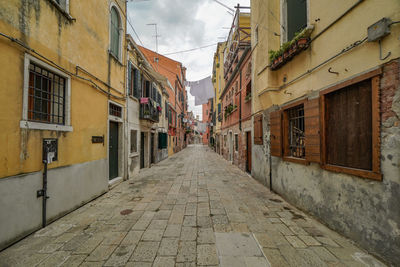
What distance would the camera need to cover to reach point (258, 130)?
20.9ft

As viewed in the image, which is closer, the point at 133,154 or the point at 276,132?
the point at 276,132

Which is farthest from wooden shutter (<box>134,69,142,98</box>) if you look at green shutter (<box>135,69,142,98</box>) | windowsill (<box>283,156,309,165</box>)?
windowsill (<box>283,156,309,165</box>)

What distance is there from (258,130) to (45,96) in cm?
654

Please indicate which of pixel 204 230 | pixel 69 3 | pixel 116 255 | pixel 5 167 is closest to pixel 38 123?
pixel 5 167

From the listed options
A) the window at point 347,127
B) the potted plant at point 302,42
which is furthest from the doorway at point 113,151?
the potted plant at point 302,42

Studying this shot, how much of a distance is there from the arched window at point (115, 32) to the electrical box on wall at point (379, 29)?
22.3ft

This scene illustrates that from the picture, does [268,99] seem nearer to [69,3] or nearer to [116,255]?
[116,255]

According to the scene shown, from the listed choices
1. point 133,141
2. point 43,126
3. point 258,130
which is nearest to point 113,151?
point 133,141

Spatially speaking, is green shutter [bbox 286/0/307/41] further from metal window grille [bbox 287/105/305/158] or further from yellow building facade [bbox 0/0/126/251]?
yellow building facade [bbox 0/0/126/251]

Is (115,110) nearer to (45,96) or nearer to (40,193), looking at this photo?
(45,96)

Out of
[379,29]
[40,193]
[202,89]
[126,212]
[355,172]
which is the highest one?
[202,89]

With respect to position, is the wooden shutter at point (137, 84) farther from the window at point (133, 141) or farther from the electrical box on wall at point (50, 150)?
the electrical box on wall at point (50, 150)

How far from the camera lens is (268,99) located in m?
5.29

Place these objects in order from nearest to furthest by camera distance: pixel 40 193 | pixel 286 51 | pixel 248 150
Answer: pixel 40 193 → pixel 286 51 → pixel 248 150
